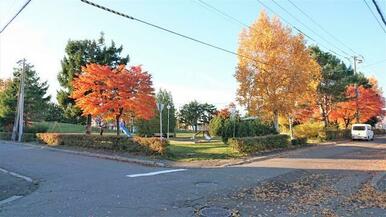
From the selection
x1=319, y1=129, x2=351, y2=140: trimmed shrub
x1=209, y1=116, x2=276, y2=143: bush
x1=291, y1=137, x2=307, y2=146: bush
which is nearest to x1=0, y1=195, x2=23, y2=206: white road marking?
x1=209, y1=116, x2=276, y2=143: bush

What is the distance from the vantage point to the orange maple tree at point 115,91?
2397 centimetres

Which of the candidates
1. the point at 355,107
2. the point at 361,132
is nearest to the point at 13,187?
the point at 361,132

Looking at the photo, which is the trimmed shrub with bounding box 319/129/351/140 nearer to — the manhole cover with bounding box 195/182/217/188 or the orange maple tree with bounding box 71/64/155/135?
the orange maple tree with bounding box 71/64/155/135

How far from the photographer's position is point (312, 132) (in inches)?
1444

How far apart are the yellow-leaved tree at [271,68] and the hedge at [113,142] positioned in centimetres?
1049

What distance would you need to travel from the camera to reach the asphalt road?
26.5 ft

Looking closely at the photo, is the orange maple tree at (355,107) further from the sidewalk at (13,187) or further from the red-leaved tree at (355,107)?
the sidewalk at (13,187)

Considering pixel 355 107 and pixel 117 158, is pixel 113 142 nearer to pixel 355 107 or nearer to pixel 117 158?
pixel 117 158

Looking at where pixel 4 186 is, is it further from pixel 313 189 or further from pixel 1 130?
pixel 1 130

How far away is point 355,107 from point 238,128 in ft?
94.5

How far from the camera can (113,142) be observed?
2216cm

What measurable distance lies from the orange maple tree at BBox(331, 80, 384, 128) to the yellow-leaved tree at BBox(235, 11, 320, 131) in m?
21.5

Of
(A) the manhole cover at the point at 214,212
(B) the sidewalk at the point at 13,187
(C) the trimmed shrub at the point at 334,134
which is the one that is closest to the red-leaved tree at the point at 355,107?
(C) the trimmed shrub at the point at 334,134

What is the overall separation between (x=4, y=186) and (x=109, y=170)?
4.18 metres
